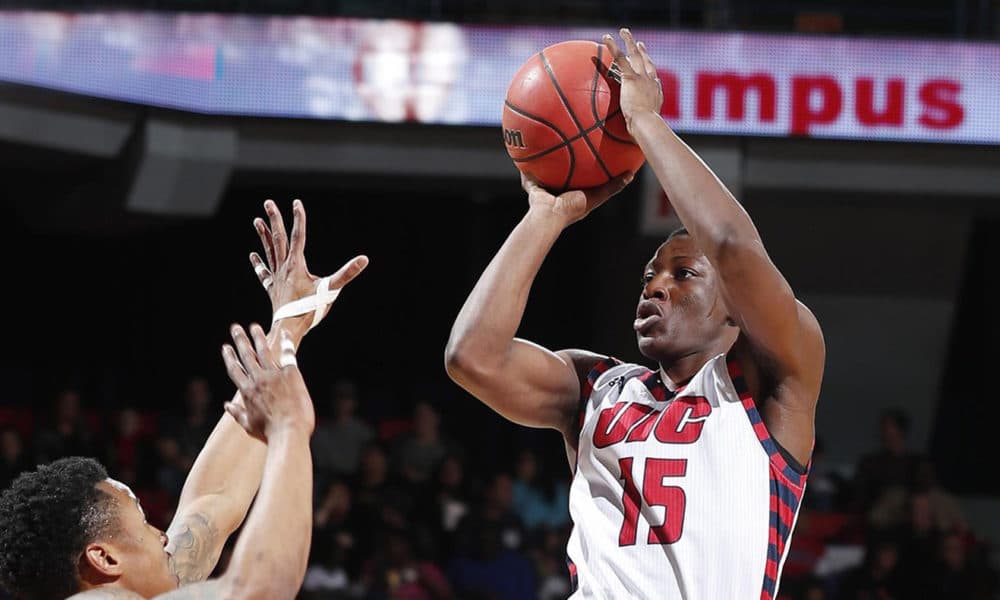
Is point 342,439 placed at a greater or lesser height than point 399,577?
greater

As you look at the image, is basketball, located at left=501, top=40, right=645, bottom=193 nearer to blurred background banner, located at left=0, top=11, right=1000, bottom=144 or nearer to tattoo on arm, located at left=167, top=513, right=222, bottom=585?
tattoo on arm, located at left=167, top=513, right=222, bottom=585

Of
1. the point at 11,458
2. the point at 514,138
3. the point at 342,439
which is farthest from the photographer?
the point at 342,439

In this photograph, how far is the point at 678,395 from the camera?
3184 millimetres

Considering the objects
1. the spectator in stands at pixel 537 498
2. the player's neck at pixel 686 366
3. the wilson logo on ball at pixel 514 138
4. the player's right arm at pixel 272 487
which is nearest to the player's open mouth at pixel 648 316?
the player's neck at pixel 686 366

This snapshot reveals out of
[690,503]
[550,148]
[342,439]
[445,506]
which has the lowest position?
[445,506]

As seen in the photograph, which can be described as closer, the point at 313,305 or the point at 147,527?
the point at 147,527

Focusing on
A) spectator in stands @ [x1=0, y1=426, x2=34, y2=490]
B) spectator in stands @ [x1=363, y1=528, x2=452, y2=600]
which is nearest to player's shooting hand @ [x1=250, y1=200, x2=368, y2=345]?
spectator in stands @ [x1=363, y1=528, x2=452, y2=600]

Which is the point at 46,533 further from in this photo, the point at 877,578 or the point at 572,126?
the point at 877,578

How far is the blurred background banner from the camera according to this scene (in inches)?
368

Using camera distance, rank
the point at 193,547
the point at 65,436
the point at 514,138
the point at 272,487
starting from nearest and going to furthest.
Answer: the point at 272,487 → the point at 193,547 → the point at 514,138 → the point at 65,436

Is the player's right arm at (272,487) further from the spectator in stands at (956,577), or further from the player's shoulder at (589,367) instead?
the spectator in stands at (956,577)

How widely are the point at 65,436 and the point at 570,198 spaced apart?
20.0 feet

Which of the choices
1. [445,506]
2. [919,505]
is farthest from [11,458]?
[919,505]

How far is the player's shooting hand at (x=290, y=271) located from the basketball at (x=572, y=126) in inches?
21.0
